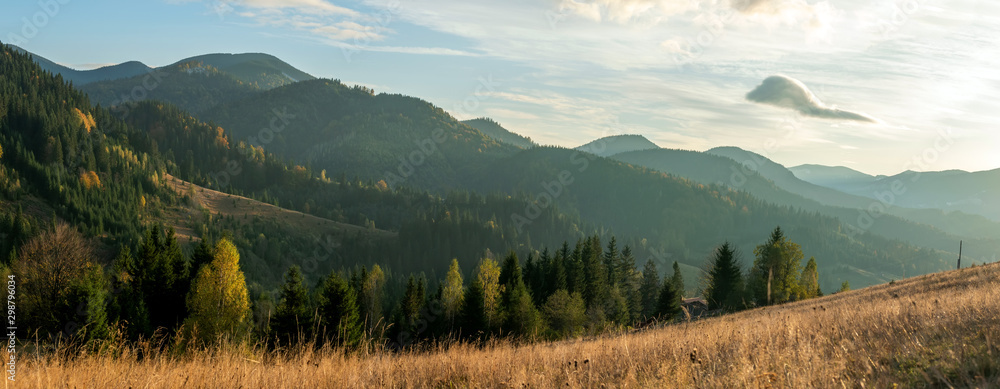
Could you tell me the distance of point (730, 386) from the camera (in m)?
4.49

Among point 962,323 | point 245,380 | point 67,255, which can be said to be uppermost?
point 962,323

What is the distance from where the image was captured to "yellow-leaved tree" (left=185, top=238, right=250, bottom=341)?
1357 inches

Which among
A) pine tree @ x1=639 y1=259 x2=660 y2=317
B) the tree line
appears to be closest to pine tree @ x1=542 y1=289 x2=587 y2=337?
the tree line

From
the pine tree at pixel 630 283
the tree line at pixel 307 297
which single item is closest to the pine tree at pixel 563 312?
the tree line at pixel 307 297

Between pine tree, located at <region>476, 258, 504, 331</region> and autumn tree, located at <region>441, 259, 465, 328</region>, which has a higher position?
pine tree, located at <region>476, 258, 504, 331</region>

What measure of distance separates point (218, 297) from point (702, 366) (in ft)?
124

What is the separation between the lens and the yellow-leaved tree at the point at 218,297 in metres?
34.5

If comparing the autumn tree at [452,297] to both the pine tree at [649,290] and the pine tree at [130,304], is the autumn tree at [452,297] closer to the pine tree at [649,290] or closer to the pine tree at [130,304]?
the pine tree at [130,304]

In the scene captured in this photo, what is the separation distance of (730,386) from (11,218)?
150 meters

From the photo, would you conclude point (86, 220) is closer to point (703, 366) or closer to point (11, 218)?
point (11, 218)

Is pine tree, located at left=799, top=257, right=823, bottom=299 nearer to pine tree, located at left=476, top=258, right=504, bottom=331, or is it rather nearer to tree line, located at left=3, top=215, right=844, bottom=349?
tree line, located at left=3, top=215, right=844, bottom=349

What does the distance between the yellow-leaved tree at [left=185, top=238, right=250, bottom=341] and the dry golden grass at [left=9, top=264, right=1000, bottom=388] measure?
31.5 metres

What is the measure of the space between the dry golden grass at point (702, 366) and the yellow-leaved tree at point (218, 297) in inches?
1239

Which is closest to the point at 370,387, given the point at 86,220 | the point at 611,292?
the point at 611,292
